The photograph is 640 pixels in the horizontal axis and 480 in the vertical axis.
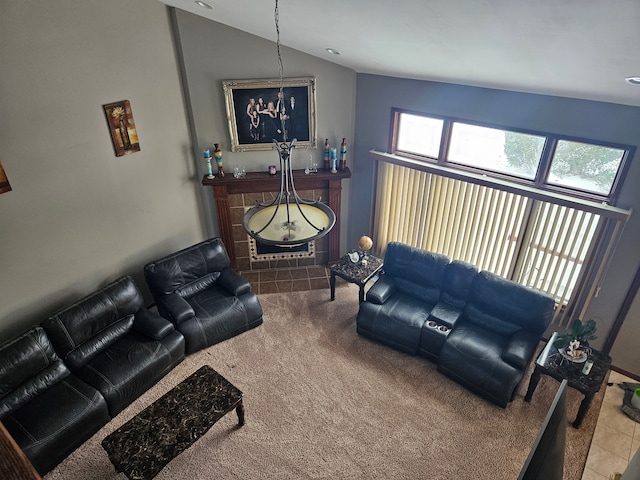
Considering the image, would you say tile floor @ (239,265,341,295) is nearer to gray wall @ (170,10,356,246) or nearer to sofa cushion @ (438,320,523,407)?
gray wall @ (170,10,356,246)

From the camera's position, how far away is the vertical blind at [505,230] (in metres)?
4.62

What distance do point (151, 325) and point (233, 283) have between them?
46.5 inches

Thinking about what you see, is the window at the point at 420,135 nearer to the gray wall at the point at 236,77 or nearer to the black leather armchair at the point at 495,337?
the gray wall at the point at 236,77

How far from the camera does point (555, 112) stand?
4410 millimetres

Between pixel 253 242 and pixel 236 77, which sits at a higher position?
pixel 236 77

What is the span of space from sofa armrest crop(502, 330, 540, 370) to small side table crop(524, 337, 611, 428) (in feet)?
0.41

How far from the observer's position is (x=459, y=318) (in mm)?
5105

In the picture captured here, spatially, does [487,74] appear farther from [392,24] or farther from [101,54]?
[101,54]

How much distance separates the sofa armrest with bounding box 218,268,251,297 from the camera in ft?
18.3

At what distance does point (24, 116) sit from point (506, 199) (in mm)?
5238

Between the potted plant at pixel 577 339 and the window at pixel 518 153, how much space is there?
133 cm

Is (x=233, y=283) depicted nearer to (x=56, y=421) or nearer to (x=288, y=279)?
(x=288, y=279)

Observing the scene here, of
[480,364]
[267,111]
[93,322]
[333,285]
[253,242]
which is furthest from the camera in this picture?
[253,242]

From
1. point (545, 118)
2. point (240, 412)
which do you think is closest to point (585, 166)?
point (545, 118)
